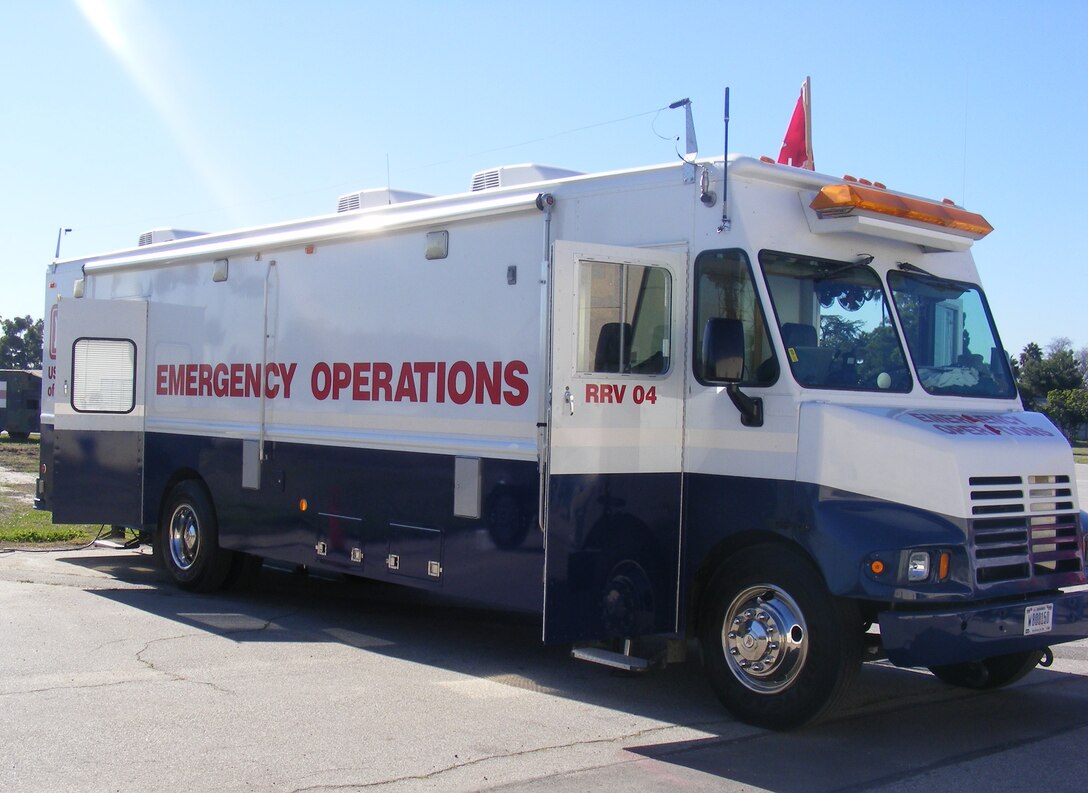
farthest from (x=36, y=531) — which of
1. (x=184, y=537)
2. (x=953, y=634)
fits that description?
(x=953, y=634)

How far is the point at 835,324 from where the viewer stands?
7.01 meters

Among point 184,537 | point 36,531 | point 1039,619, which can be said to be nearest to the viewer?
point 1039,619

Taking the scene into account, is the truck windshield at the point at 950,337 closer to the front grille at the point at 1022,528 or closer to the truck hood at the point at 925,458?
the truck hood at the point at 925,458

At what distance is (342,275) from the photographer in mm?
9266

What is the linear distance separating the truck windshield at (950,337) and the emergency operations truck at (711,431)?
2 cm

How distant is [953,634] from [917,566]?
38 centimetres

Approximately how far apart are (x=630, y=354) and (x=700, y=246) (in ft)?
2.48

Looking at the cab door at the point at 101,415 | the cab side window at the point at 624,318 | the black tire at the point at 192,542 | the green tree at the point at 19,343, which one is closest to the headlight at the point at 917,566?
the cab side window at the point at 624,318

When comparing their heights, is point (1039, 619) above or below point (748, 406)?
below

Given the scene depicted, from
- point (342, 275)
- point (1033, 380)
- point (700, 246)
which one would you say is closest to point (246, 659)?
point (342, 275)

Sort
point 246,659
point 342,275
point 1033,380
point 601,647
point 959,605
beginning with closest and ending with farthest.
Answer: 1. point 959,605
2. point 601,647
3. point 246,659
4. point 342,275
5. point 1033,380

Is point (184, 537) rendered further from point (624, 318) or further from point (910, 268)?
point (910, 268)

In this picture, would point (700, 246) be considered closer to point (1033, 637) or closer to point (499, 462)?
point (499, 462)

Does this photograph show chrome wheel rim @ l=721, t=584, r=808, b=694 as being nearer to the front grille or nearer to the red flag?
the front grille
